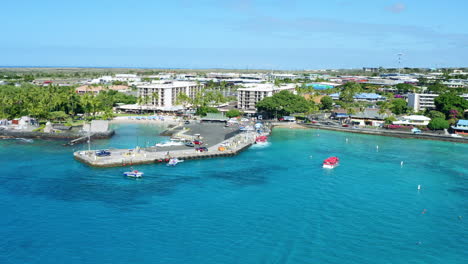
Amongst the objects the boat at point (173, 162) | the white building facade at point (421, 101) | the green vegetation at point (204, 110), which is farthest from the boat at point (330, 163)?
the white building facade at point (421, 101)

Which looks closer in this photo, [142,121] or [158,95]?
[142,121]

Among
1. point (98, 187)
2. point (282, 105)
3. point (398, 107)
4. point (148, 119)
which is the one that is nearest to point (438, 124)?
point (398, 107)

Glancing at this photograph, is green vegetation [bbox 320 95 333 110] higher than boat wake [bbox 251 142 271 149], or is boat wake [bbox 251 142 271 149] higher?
green vegetation [bbox 320 95 333 110]

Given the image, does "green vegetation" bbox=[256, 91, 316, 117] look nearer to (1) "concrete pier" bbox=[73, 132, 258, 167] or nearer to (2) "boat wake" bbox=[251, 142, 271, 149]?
(2) "boat wake" bbox=[251, 142, 271, 149]

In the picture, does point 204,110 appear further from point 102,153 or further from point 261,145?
point 102,153

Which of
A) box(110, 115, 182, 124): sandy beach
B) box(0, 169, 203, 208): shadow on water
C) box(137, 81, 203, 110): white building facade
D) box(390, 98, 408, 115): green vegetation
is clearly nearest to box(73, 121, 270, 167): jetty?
box(0, 169, 203, 208): shadow on water

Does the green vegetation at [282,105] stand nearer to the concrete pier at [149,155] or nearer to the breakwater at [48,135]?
the concrete pier at [149,155]

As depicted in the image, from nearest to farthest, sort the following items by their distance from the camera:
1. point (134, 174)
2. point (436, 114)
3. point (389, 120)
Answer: point (134, 174) → point (389, 120) → point (436, 114)
